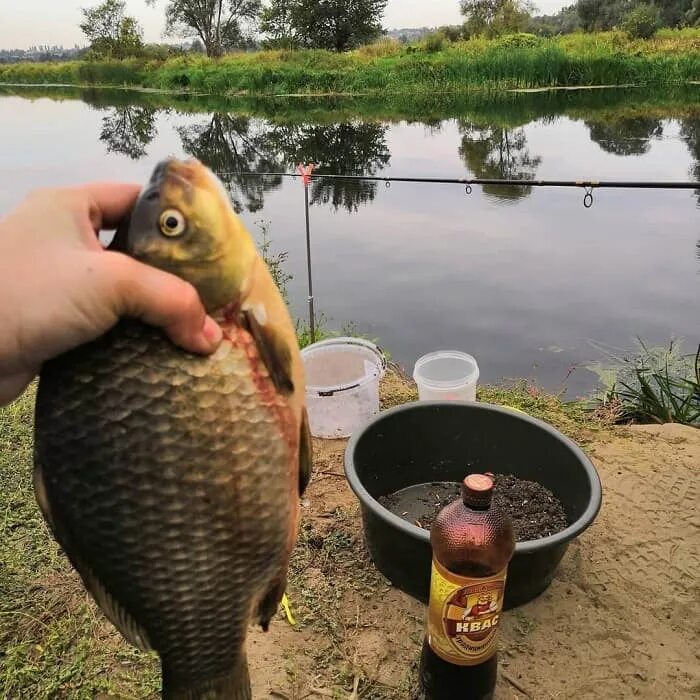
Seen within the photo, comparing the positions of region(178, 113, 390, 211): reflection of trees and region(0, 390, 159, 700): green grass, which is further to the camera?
region(178, 113, 390, 211): reflection of trees

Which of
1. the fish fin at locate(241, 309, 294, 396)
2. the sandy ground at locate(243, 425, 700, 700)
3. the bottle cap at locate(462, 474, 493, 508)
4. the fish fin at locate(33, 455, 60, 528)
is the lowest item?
the sandy ground at locate(243, 425, 700, 700)

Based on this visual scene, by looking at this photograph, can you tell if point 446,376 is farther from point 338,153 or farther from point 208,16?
point 208,16

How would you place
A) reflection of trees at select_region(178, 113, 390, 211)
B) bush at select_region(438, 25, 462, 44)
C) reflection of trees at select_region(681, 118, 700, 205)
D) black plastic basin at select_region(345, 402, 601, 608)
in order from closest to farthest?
black plastic basin at select_region(345, 402, 601, 608)
reflection of trees at select_region(681, 118, 700, 205)
reflection of trees at select_region(178, 113, 390, 211)
bush at select_region(438, 25, 462, 44)

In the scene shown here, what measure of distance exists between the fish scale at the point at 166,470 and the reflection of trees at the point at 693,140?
9217 millimetres

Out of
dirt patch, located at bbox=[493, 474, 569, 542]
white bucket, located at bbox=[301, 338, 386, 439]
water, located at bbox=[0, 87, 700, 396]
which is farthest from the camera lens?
water, located at bbox=[0, 87, 700, 396]

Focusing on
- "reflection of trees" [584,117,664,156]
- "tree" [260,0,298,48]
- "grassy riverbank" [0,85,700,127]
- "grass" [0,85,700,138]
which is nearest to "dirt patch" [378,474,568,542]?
"reflection of trees" [584,117,664,156]

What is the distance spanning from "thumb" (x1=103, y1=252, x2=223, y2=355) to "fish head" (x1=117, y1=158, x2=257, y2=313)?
0.04 m

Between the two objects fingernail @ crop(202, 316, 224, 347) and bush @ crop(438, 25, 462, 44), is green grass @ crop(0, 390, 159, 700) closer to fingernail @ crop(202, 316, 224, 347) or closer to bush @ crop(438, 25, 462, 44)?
fingernail @ crop(202, 316, 224, 347)

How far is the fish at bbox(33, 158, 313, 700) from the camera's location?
3.44 ft

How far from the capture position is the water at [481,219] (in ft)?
19.0

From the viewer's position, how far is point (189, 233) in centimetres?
107

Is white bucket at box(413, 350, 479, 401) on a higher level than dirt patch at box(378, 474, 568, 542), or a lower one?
higher

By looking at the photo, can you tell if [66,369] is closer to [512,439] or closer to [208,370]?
[208,370]

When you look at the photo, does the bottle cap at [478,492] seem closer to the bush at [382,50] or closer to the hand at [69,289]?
the hand at [69,289]
